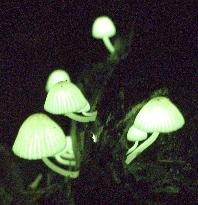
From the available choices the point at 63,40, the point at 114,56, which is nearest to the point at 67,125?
the point at 114,56

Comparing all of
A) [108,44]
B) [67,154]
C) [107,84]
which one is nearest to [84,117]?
[67,154]

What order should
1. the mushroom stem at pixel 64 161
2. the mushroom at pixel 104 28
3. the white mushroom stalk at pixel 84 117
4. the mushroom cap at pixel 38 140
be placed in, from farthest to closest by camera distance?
the mushroom at pixel 104 28 < the white mushroom stalk at pixel 84 117 < the mushroom stem at pixel 64 161 < the mushroom cap at pixel 38 140

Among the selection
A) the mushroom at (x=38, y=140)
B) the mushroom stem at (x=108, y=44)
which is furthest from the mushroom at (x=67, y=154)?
the mushroom stem at (x=108, y=44)

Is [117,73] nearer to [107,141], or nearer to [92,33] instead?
[107,141]

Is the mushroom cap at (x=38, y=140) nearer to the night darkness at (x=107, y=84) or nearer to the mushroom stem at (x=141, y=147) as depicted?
the night darkness at (x=107, y=84)

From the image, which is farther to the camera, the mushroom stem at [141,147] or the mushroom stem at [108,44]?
the mushroom stem at [108,44]

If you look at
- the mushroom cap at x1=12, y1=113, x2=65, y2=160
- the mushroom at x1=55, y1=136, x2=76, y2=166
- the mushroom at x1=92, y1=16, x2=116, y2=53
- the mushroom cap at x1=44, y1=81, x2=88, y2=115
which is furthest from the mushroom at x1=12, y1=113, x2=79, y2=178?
the mushroom at x1=92, y1=16, x2=116, y2=53
